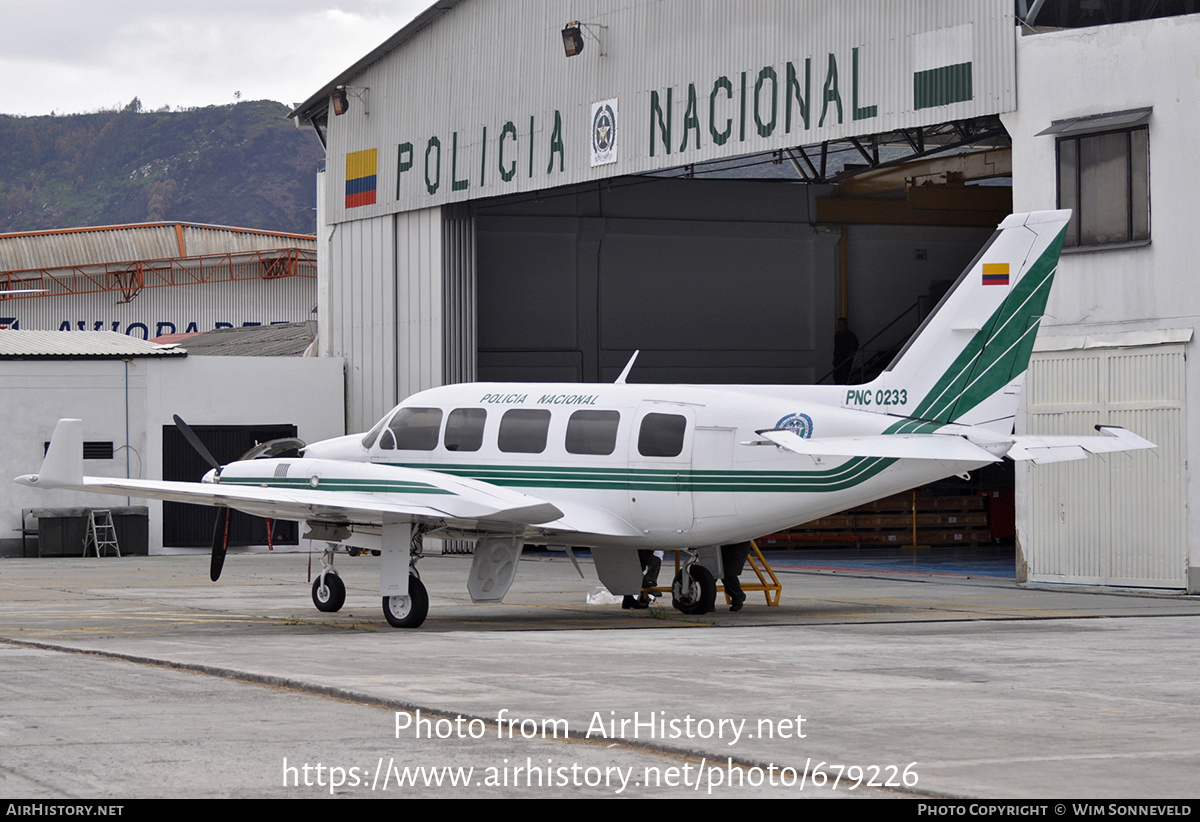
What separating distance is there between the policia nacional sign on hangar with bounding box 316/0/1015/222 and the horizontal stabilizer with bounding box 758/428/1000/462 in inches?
366

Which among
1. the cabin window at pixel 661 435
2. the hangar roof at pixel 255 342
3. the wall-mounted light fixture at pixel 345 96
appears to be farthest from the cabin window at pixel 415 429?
the hangar roof at pixel 255 342

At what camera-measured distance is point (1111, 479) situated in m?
23.3

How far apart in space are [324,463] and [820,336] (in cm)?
2531

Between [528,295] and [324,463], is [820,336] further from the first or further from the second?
[324,463]

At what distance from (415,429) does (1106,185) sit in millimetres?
11319

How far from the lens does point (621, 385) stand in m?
18.9

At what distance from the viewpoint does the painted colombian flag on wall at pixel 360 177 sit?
121ft

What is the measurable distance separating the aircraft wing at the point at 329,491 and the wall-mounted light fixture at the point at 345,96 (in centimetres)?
1994

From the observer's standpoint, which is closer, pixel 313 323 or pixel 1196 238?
pixel 1196 238

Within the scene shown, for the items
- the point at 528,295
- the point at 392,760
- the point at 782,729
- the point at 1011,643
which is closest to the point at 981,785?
the point at 782,729

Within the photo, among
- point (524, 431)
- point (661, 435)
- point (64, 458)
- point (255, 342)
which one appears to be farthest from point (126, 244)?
point (661, 435)

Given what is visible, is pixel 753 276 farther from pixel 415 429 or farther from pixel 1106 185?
pixel 415 429

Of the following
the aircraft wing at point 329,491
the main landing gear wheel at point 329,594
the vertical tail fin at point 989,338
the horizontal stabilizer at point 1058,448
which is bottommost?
the main landing gear wheel at point 329,594

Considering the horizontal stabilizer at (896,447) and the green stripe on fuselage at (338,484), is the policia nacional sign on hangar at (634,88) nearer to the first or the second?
the horizontal stabilizer at (896,447)
